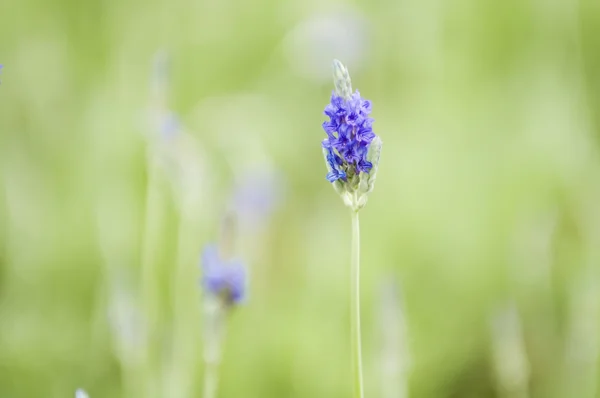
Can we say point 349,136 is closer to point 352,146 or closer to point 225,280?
point 352,146

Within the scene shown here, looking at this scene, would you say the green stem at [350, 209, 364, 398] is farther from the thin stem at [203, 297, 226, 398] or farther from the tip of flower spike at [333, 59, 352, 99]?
the thin stem at [203, 297, 226, 398]

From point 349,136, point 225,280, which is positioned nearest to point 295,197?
point 225,280

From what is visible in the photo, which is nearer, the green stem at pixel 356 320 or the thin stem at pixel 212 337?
the green stem at pixel 356 320

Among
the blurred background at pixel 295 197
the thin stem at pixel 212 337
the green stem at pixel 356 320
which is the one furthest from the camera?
the blurred background at pixel 295 197

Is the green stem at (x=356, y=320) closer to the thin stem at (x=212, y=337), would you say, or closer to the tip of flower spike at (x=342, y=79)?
the tip of flower spike at (x=342, y=79)

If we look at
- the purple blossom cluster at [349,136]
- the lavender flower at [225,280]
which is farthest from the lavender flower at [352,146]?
the lavender flower at [225,280]

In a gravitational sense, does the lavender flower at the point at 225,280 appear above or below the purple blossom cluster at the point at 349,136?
below

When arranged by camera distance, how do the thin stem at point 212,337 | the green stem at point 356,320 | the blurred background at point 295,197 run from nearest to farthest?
the green stem at point 356,320 → the thin stem at point 212,337 → the blurred background at point 295,197
